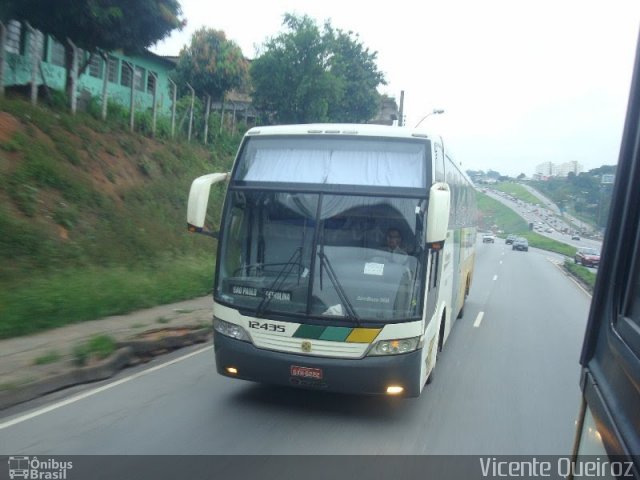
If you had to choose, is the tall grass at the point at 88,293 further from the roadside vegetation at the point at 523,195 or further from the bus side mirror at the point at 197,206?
the roadside vegetation at the point at 523,195

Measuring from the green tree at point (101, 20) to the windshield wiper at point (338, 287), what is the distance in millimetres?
13998

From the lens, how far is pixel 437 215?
246 inches

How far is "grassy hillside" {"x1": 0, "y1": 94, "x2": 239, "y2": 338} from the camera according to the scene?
37.8ft

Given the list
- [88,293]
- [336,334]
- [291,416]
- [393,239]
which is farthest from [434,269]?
[88,293]

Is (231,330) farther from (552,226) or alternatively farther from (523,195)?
(523,195)

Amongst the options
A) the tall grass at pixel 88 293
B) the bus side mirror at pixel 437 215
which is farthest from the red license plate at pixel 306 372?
the tall grass at pixel 88 293

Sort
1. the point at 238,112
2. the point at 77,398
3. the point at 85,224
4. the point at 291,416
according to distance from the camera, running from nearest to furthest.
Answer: the point at 291,416, the point at 77,398, the point at 85,224, the point at 238,112

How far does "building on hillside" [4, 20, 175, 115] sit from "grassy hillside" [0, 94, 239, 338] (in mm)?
1692

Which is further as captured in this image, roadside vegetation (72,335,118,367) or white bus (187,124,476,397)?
roadside vegetation (72,335,118,367)

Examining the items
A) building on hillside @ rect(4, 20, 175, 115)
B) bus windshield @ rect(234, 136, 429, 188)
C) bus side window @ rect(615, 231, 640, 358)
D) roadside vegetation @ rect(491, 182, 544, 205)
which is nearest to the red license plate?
bus windshield @ rect(234, 136, 429, 188)

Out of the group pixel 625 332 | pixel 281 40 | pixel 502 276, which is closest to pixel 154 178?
→ pixel 281 40

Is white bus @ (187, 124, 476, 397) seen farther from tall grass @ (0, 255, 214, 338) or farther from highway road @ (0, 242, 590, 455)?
tall grass @ (0, 255, 214, 338)

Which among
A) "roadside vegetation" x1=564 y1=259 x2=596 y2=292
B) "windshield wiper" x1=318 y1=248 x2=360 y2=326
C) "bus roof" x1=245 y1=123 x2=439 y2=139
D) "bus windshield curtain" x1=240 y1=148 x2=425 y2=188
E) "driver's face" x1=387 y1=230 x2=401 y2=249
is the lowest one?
"roadside vegetation" x1=564 y1=259 x2=596 y2=292

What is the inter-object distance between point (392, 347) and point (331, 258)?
1.10 metres
